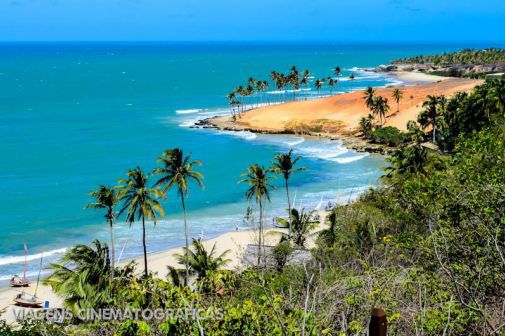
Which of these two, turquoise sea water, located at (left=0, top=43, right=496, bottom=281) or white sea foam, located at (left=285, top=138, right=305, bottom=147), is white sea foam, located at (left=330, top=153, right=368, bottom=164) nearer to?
turquoise sea water, located at (left=0, top=43, right=496, bottom=281)

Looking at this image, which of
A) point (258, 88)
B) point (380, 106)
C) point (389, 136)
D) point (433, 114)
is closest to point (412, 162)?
point (433, 114)

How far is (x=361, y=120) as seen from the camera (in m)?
99.2

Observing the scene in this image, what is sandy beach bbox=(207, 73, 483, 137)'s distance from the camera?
10419cm

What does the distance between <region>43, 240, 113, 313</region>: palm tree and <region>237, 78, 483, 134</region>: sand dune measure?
75985 mm

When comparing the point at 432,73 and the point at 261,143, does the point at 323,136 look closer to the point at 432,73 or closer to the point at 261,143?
the point at 261,143

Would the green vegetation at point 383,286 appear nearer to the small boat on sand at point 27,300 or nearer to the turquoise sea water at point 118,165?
the small boat on sand at point 27,300

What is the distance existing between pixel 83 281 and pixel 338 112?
8712 cm

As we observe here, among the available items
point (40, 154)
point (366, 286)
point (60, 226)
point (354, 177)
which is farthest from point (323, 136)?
point (366, 286)

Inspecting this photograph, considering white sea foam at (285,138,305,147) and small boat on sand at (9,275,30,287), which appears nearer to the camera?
small boat on sand at (9,275,30,287)

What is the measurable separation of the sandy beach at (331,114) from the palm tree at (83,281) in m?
75.6

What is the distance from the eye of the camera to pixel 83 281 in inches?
1168

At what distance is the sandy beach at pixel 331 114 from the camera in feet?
342

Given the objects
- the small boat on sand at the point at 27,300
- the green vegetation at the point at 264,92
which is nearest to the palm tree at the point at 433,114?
the green vegetation at the point at 264,92

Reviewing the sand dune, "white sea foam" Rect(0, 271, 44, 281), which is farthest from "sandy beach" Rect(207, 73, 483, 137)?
"white sea foam" Rect(0, 271, 44, 281)
